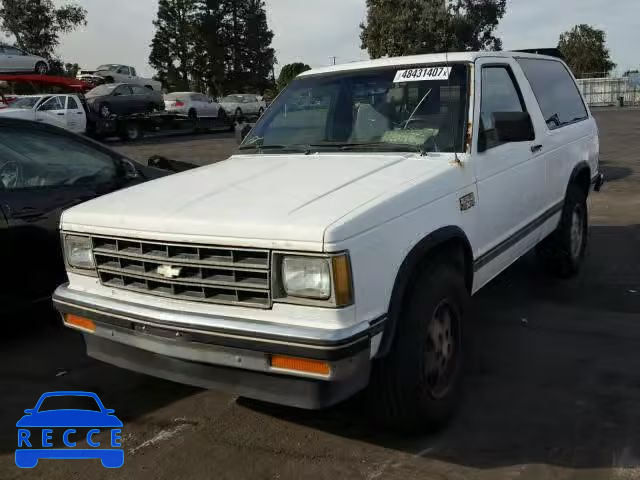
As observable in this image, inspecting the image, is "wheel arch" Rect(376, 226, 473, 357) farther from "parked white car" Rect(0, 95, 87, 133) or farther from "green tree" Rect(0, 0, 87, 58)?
"green tree" Rect(0, 0, 87, 58)

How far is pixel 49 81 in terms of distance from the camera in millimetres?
24609

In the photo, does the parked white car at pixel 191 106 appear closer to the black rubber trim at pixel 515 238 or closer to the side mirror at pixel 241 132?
the side mirror at pixel 241 132

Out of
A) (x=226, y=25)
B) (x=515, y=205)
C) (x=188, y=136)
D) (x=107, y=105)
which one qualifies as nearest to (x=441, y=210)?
(x=515, y=205)

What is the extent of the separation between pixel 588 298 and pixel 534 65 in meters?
1.97

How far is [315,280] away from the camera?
263 cm

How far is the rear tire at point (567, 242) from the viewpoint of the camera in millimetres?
5449

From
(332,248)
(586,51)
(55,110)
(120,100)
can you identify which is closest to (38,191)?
(332,248)

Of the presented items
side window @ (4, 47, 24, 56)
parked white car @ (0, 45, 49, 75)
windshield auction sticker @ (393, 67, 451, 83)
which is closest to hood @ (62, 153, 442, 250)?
windshield auction sticker @ (393, 67, 451, 83)

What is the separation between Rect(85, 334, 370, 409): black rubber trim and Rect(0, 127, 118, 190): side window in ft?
6.40

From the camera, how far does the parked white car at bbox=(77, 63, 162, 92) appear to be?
1293 inches

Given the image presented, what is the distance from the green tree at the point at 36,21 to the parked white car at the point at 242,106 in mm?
12509

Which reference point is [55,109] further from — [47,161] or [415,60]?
[415,60]

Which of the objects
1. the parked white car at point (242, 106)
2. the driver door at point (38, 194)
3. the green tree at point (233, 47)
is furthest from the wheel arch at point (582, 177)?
the green tree at point (233, 47)

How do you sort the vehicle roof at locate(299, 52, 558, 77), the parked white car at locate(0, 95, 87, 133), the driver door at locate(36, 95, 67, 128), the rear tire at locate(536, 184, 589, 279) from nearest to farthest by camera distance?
the vehicle roof at locate(299, 52, 558, 77) → the rear tire at locate(536, 184, 589, 279) → the parked white car at locate(0, 95, 87, 133) → the driver door at locate(36, 95, 67, 128)
